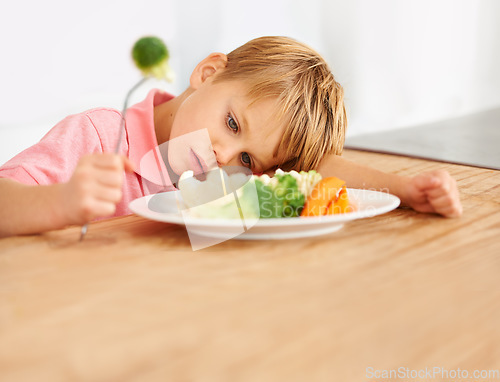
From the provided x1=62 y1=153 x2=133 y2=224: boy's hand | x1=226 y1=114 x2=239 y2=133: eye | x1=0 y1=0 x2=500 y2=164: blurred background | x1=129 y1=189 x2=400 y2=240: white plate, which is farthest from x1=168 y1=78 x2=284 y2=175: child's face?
x1=0 y1=0 x2=500 y2=164: blurred background

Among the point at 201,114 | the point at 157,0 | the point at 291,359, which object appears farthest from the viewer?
the point at 157,0

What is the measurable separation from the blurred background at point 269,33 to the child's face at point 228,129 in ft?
3.41

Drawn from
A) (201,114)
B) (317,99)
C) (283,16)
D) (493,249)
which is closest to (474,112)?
(283,16)

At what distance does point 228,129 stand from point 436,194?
0.41 m

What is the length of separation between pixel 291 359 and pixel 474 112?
250 centimetres

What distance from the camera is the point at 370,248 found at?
0.67 meters

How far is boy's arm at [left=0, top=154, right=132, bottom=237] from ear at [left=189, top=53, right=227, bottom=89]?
21.1 inches

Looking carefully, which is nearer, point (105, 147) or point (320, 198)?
point (320, 198)

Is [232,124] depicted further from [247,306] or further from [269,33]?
[269,33]

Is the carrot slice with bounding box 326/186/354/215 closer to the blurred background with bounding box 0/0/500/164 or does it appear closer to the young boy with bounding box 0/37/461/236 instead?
the young boy with bounding box 0/37/461/236

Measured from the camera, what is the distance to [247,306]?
1.63ft

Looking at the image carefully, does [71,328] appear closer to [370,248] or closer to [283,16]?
[370,248]

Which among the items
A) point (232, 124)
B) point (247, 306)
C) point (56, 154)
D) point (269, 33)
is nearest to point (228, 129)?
point (232, 124)

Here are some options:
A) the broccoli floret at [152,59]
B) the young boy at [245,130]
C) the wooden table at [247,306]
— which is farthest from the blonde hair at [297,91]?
the broccoli floret at [152,59]
